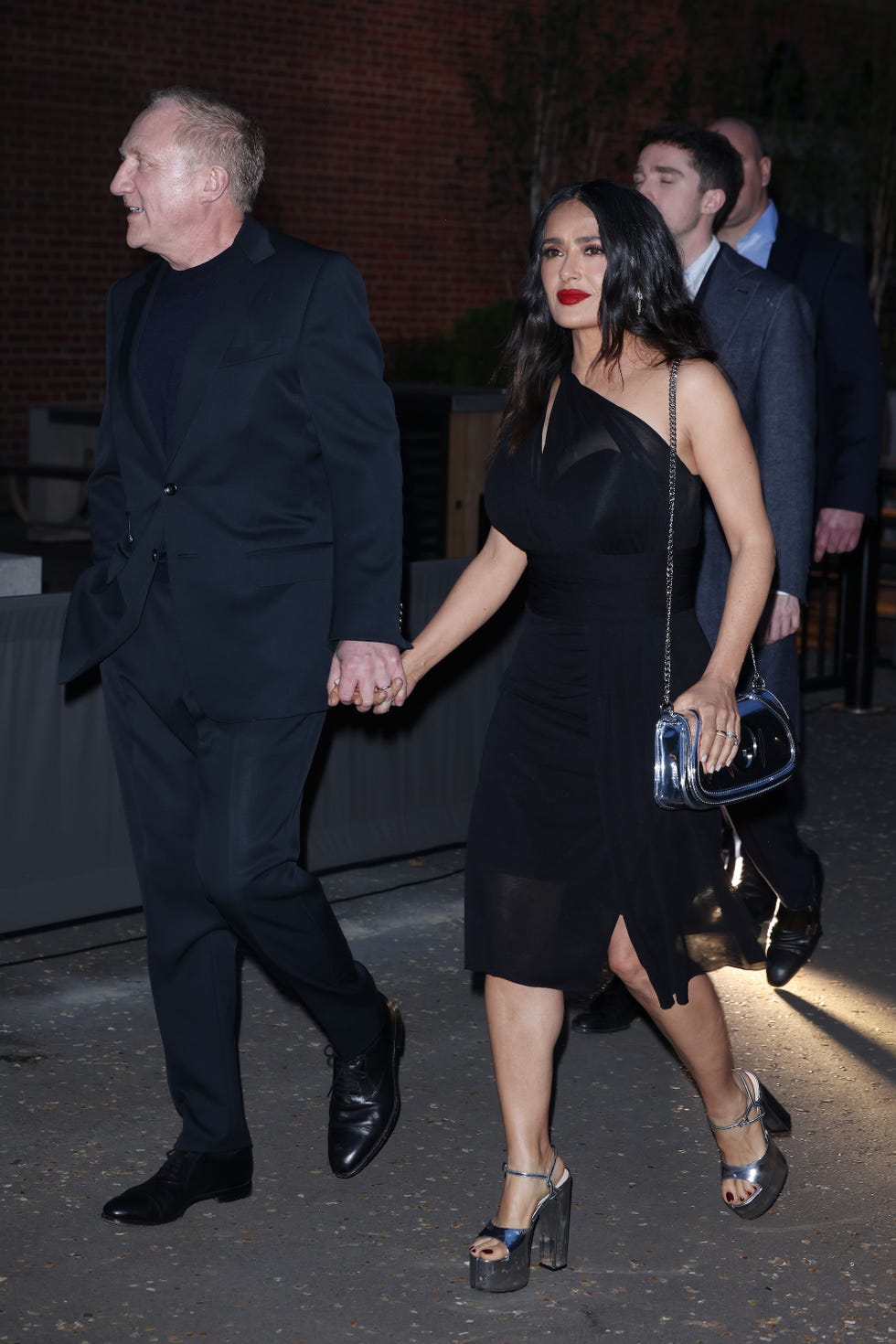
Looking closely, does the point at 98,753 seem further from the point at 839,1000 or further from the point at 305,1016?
the point at 839,1000

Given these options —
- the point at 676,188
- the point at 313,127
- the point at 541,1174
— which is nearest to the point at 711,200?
the point at 676,188

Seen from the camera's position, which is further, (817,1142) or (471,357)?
(471,357)

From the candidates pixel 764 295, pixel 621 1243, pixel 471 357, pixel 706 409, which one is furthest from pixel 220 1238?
pixel 471 357

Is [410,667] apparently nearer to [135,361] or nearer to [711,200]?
[135,361]

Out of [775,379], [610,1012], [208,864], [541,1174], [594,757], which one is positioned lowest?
[610,1012]

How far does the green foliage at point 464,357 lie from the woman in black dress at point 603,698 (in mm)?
11297

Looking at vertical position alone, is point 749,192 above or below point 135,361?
above

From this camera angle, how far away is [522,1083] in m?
3.31

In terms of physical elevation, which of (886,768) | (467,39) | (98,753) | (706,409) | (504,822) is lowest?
(886,768)

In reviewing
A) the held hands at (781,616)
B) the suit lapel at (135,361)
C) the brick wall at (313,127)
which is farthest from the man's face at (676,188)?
the brick wall at (313,127)

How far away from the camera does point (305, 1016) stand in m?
4.75

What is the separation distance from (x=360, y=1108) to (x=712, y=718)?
46.2 inches

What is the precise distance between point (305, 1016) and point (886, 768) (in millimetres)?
3736

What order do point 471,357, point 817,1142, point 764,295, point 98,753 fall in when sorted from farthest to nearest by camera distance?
point 471,357 < point 98,753 < point 764,295 < point 817,1142
